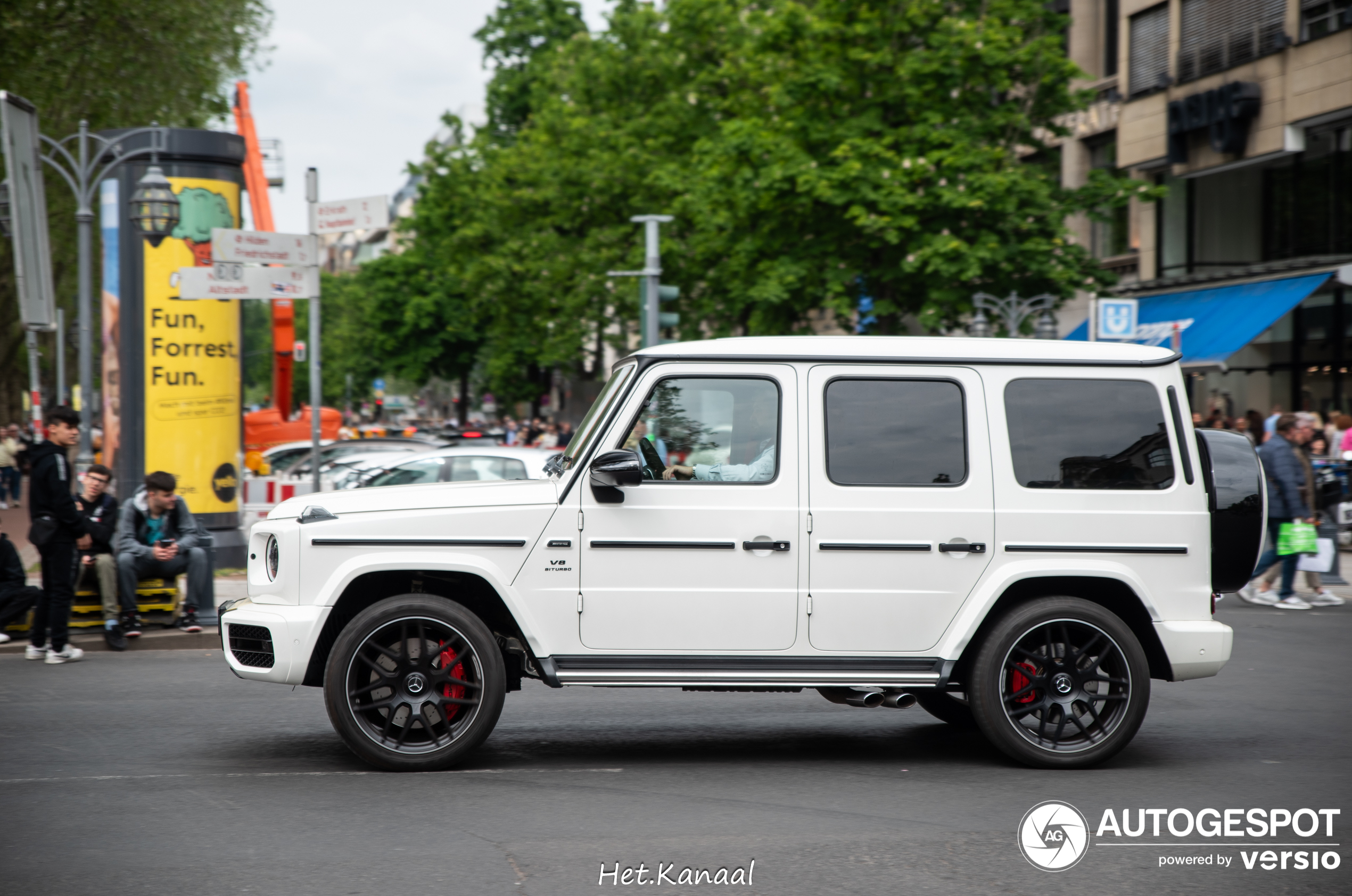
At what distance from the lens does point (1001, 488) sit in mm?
6352

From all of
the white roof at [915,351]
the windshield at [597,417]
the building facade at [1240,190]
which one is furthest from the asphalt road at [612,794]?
the building facade at [1240,190]

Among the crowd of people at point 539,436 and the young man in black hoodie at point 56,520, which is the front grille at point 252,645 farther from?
the crowd of people at point 539,436

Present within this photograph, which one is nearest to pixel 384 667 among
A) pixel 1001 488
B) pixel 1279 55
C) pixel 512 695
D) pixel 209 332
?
pixel 512 695

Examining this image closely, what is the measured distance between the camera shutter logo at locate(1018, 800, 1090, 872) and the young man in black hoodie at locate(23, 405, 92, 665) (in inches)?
275

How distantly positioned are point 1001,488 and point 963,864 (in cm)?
201

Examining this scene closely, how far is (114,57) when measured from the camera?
3130 cm

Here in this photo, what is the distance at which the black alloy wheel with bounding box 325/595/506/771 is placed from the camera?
6.11m

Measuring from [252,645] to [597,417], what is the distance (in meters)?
1.91

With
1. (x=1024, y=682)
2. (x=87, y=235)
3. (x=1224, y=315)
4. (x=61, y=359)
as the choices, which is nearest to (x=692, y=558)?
(x=1024, y=682)

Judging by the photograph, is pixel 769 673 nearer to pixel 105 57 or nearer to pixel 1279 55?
pixel 1279 55

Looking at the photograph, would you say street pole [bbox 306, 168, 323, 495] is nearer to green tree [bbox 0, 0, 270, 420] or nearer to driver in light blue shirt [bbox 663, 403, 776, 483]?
driver in light blue shirt [bbox 663, 403, 776, 483]

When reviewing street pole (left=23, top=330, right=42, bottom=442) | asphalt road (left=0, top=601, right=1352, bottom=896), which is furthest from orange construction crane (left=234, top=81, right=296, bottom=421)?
asphalt road (left=0, top=601, right=1352, bottom=896)

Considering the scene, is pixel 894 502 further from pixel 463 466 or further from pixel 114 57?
pixel 114 57

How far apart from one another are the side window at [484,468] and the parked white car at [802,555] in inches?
341
